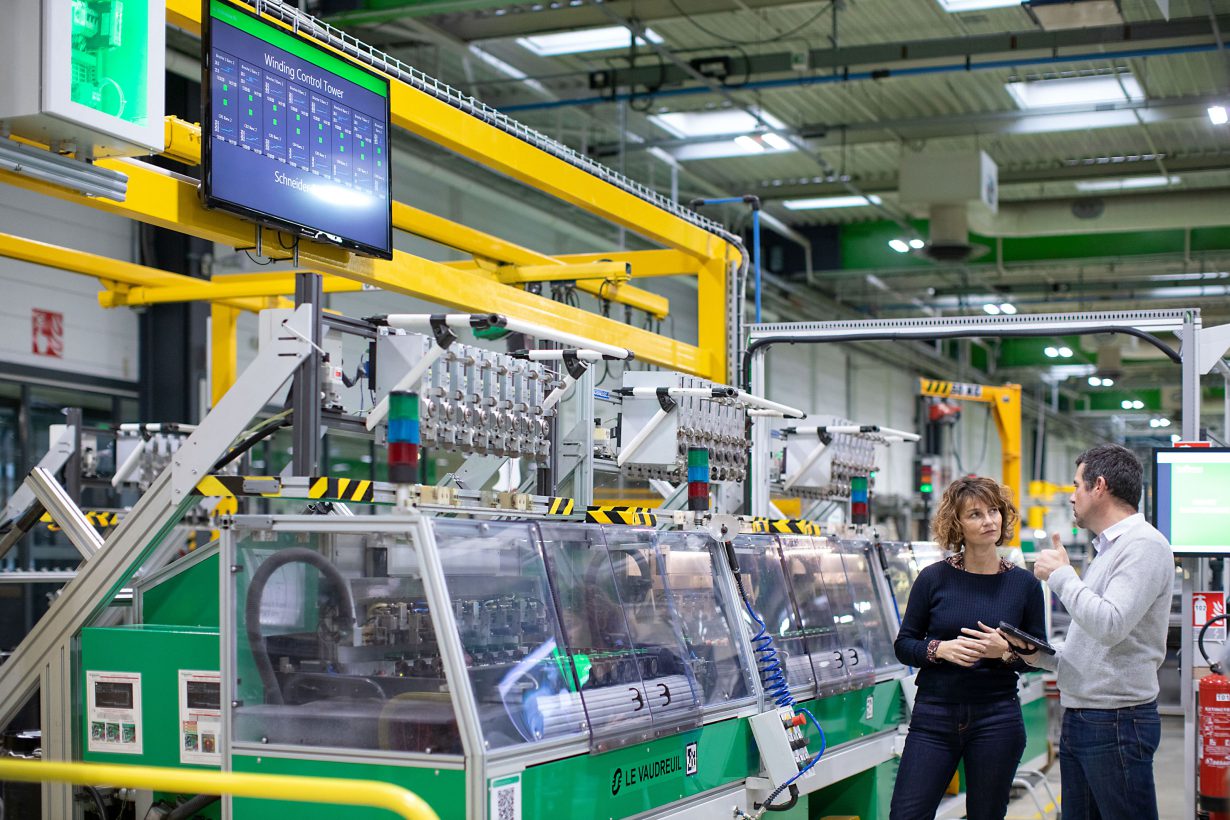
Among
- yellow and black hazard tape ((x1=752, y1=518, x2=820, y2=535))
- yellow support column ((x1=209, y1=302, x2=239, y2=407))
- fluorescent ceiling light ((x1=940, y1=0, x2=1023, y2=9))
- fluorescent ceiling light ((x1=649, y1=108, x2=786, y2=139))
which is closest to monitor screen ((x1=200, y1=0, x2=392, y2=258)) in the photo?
yellow and black hazard tape ((x1=752, y1=518, x2=820, y2=535))

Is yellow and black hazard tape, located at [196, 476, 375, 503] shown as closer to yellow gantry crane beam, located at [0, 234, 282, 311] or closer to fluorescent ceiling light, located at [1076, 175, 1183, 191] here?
yellow gantry crane beam, located at [0, 234, 282, 311]

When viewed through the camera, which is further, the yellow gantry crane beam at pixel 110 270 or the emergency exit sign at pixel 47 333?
the emergency exit sign at pixel 47 333

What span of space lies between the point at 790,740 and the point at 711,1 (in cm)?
582

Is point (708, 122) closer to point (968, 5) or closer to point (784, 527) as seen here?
point (968, 5)

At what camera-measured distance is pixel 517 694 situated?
141 inches

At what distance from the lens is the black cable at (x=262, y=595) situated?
3.71 meters

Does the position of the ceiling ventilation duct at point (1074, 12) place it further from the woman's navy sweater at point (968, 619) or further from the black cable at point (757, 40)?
the woman's navy sweater at point (968, 619)

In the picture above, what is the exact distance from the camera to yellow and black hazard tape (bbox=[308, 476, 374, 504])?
3.68 m

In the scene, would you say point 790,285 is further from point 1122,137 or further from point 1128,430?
point 1128,430

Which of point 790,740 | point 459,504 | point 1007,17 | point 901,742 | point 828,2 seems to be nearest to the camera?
point 459,504

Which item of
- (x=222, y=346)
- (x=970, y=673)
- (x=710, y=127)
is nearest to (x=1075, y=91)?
(x=710, y=127)

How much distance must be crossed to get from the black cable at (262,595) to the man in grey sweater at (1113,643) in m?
1.94

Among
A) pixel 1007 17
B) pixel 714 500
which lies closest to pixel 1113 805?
pixel 714 500

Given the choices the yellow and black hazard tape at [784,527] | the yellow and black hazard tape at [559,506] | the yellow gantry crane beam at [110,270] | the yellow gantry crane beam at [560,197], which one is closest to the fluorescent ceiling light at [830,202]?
the yellow gantry crane beam at [560,197]
